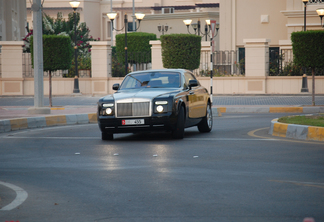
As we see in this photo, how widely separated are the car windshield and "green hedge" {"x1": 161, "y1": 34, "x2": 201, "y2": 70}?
18.0 meters

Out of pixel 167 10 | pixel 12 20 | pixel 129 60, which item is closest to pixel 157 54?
pixel 129 60

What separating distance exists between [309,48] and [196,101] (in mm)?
10140

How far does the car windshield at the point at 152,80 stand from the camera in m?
13.0

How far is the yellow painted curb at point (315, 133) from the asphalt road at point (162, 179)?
50 cm

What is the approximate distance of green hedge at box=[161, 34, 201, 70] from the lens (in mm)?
31250

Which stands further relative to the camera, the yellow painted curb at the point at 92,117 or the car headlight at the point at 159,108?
the yellow painted curb at the point at 92,117

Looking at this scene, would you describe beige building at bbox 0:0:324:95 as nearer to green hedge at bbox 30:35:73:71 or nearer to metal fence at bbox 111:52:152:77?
metal fence at bbox 111:52:152:77

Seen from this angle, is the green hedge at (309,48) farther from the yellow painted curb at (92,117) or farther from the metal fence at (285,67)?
the metal fence at (285,67)

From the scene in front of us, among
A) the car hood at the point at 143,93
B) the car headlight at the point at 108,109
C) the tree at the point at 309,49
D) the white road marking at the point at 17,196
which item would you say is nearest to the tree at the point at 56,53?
the tree at the point at 309,49

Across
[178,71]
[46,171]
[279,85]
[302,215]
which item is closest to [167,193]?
[302,215]

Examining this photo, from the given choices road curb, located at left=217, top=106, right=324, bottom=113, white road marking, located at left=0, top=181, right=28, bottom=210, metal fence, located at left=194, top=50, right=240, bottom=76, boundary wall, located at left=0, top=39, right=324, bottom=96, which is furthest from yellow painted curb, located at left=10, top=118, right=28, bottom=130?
metal fence, located at left=194, top=50, right=240, bottom=76

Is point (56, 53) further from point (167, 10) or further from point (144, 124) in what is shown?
point (167, 10)

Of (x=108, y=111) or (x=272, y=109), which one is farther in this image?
(x=272, y=109)

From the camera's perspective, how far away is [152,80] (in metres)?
13.1
